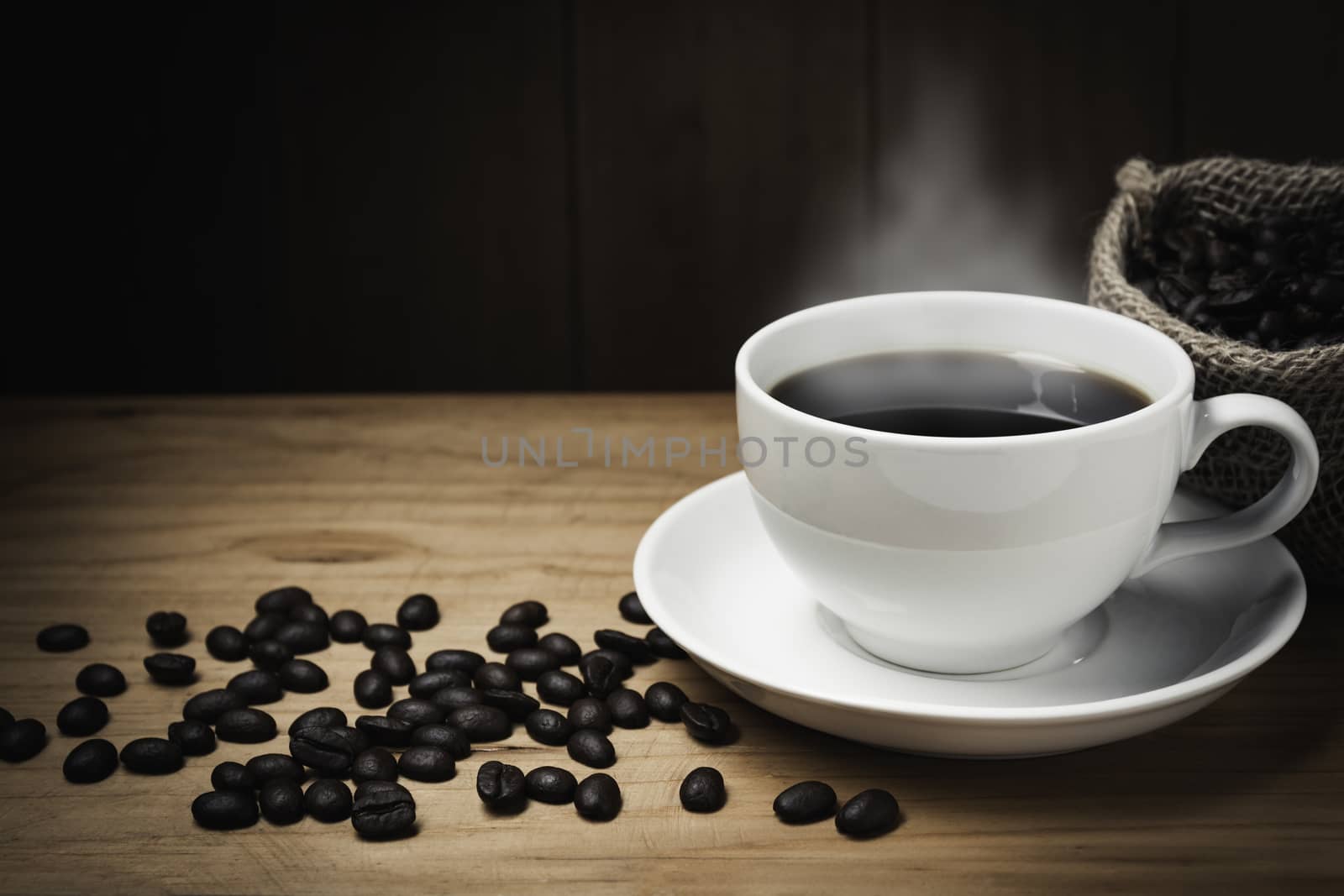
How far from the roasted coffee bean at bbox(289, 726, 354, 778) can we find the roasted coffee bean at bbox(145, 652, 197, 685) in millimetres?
148

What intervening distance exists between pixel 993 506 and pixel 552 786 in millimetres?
316

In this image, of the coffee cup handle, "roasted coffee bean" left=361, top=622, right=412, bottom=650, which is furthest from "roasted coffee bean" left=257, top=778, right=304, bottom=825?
the coffee cup handle

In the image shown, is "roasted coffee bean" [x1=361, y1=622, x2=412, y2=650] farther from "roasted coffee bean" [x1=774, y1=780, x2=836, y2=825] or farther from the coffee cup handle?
the coffee cup handle

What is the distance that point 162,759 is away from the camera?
0.85m

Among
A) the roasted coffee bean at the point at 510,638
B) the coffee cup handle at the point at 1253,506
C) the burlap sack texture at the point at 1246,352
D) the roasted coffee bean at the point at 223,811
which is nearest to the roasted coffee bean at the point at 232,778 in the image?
the roasted coffee bean at the point at 223,811

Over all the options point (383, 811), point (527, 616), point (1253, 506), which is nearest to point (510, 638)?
point (527, 616)

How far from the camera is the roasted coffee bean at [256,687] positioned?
93 cm

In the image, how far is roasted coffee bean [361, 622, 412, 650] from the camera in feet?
3.31

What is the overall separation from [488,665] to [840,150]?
1171 millimetres

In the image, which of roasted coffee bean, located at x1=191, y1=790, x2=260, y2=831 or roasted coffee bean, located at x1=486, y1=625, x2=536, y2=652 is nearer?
roasted coffee bean, located at x1=191, y1=790, x2=260, y2=831

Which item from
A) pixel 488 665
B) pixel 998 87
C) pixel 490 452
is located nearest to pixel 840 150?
pixel 998 87

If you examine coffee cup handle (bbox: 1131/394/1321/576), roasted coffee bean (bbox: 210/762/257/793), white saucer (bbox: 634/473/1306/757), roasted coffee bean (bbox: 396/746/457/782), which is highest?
coffee cup handle (bbox: 1131/394/1321/576)

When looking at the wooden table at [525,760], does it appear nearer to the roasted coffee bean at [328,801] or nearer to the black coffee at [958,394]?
the roasted coffee bean at [328,801]

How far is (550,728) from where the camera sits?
87cm
